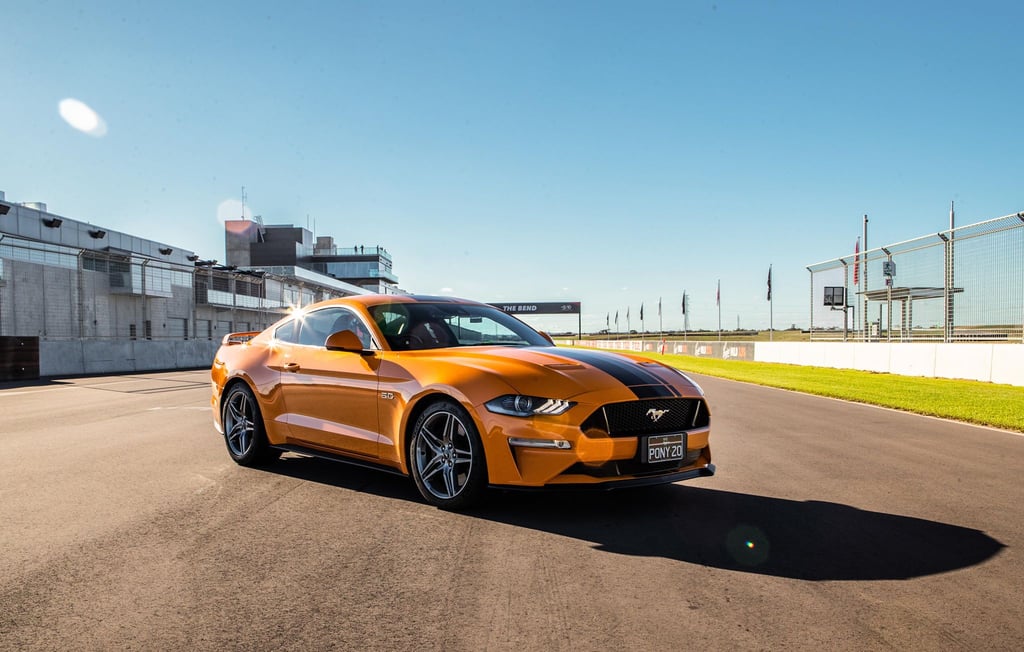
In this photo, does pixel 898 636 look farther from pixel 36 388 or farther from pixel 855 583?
pixel 36 388

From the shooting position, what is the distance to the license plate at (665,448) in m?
4.61

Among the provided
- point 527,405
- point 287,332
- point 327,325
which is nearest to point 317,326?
point 327,325

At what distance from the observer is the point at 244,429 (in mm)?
6703

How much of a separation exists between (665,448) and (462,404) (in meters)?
1.35

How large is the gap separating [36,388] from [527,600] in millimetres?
17616

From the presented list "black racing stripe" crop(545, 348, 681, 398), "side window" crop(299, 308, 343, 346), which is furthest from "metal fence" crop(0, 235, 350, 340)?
"black racing stripe" crop(545, 348, 681, 398)

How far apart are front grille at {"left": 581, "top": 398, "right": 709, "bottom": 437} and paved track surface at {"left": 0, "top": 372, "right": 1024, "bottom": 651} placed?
0.58 metres

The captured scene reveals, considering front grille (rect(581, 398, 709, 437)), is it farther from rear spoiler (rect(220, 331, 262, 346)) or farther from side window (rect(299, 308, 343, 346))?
rear spoiler (rect(220, 331, 262, 346))

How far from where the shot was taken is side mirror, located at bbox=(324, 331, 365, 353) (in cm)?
548

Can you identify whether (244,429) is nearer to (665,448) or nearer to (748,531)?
(665,448)

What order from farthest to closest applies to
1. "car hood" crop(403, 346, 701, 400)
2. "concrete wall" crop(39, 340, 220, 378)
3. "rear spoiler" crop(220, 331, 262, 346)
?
"concrete wall" crop(39, 340, 220, 378), "rear spoiler" crop(220, 331, 262, 346), "car hood" crop(403, 346, 701, 400)

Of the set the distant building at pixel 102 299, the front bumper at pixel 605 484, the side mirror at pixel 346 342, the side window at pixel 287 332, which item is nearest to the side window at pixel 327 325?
the side window at pixel 287 332

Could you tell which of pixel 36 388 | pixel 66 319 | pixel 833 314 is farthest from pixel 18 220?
pixel 833 314

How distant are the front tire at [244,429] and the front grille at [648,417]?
343 centimetres
